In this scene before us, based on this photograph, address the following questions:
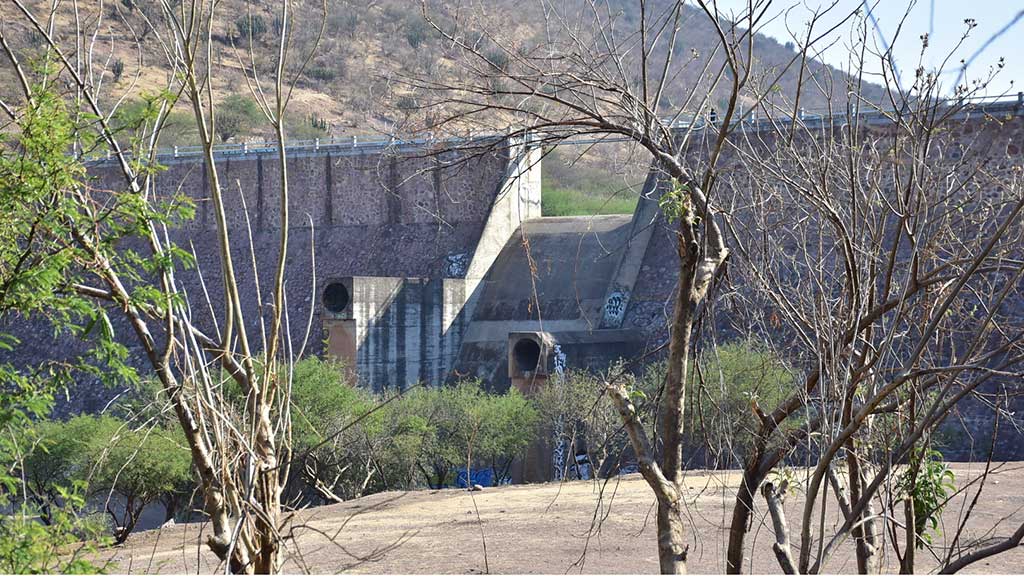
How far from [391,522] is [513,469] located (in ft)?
30.9

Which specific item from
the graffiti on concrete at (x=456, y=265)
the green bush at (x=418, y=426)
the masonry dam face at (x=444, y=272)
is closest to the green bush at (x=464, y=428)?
the green bush at (x=418, y=426)

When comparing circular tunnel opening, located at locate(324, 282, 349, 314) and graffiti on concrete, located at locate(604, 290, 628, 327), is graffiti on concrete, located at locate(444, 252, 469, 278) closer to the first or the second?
circular tunnel opening, located at locate(324, 282, 349, 314)

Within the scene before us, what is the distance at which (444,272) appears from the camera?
31.1m

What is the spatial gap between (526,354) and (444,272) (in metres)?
7.34

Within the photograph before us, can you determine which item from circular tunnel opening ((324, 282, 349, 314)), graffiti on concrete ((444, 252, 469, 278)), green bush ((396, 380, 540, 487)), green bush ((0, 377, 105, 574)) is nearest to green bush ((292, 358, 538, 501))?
green bush ((396, 380, 540, 487))

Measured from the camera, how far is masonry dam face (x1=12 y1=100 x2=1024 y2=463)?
24.9 metres

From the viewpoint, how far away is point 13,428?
168 inches

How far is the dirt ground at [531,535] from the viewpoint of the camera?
10602 millimetres

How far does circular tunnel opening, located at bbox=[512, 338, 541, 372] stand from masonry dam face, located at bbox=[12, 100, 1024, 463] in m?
0.03

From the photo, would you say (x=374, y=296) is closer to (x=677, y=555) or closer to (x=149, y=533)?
(x=149, y=533)

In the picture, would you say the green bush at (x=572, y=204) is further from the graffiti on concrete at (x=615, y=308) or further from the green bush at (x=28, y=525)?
the green bush at (x=28, y=525)

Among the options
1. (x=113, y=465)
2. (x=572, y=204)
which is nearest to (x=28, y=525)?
(x=113, y=465)

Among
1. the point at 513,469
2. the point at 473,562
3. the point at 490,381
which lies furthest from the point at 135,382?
the point at 490,381

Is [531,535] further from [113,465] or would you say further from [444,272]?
[444,272]
